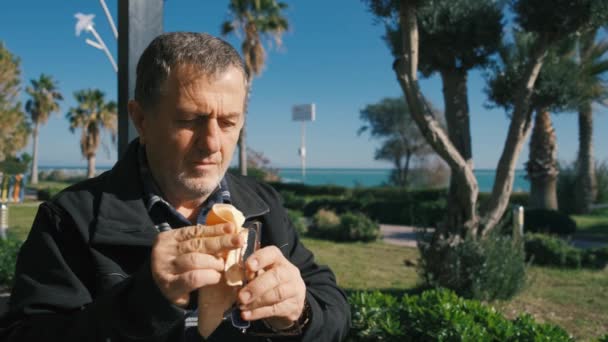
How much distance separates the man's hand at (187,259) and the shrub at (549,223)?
603 inches

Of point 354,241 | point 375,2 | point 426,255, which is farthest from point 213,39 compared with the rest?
point 354,241

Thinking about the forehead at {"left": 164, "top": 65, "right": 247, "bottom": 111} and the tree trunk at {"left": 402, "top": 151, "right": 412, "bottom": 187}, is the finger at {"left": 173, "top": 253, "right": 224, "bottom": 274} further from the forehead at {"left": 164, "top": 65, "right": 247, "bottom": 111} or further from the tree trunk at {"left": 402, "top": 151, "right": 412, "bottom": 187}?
the tree trunk at {"left": 402, "top": 151, "right": 412, "bottom": 187}

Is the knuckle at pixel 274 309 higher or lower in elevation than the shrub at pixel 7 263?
higher

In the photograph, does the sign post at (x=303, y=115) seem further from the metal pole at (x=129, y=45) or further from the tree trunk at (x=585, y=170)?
the metal pole at (x=129, y=45)

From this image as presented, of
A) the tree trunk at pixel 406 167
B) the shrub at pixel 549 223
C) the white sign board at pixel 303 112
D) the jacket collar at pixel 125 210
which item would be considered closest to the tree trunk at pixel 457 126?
the jacket collar at pixel 125 210

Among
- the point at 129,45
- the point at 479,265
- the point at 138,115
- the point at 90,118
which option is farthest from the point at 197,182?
the point at 90,118

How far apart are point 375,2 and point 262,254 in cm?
569

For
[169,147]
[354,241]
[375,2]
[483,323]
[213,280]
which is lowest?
[354,241]

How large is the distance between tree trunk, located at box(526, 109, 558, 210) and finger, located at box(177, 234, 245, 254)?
2057 centimetres

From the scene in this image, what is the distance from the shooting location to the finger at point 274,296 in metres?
1.20

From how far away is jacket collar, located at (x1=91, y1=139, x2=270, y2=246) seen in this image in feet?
4.77

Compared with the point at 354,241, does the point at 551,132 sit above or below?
above

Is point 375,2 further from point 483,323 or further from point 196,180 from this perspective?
point 196,180

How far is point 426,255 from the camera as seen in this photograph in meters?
7.27
